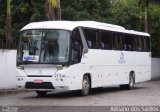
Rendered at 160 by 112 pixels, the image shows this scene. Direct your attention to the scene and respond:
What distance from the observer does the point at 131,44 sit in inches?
1104

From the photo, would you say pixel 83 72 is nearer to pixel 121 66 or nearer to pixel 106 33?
pixel 106 33

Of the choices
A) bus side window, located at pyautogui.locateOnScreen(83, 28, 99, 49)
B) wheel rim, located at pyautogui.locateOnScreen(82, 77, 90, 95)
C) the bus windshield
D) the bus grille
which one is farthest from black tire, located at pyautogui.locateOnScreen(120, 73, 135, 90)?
the bus grille

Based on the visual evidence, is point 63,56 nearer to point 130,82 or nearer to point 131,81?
→ point 130,82

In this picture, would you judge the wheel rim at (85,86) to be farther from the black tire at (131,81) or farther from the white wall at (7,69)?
the black tire at (131,81)

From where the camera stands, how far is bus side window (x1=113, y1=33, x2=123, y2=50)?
2558cm

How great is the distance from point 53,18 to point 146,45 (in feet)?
19.7

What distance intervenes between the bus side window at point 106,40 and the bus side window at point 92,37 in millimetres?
650

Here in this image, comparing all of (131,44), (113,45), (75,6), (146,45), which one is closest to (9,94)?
(113,45)

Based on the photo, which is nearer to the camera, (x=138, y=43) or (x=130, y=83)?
(x=130, y=83)

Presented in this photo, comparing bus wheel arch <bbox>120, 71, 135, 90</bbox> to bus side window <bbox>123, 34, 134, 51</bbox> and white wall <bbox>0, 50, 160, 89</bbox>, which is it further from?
white wall <bbox>0, 50, 160, 89</bbox>

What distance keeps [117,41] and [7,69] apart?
Answer: 5.83 m

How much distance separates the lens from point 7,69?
2617 cm

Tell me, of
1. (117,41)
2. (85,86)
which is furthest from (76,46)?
(117,41)

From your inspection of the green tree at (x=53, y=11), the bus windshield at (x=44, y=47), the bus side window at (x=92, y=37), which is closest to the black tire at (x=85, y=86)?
the bus side window at (x=92, y=37)
